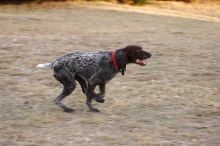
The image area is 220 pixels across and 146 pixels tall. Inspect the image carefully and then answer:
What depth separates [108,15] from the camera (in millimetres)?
19797

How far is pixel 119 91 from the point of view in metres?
9.38

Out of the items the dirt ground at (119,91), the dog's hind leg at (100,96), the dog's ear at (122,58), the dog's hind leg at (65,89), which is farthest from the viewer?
the dog's hind leg at (100,96)

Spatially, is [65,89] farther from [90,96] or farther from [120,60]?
[120,60]

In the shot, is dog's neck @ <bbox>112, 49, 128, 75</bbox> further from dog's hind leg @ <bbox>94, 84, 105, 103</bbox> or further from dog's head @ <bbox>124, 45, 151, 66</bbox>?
dog's hind leg @ <bbox>94, 84, 105, 103</bbox>

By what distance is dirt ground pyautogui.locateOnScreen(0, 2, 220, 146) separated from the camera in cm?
702

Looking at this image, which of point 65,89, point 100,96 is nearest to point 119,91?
point 100,96

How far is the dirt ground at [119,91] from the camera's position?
23.0ft

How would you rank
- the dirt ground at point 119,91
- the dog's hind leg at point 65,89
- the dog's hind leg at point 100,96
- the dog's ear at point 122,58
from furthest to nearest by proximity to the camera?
the dog's hind leg at point 100,96, the dog's hind leg at point 65,89, the dog's ear at point 122,58, the dirt ground at point 119,91

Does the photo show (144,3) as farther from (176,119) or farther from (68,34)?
(176,119)

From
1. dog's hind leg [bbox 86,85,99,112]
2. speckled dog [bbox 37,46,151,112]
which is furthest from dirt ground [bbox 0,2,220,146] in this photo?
speckled dog [bbox 37,46,151,112]

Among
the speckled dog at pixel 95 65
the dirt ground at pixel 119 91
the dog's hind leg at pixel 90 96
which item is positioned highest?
the speckled dog at pixel 95 65

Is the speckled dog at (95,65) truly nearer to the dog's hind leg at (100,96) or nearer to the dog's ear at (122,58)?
the dog's ear at (122,58)

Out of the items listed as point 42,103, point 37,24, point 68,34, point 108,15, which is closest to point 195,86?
point 42,103

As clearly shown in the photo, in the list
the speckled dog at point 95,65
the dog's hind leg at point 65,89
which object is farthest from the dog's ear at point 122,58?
the dog's hind leg at point 65,89
